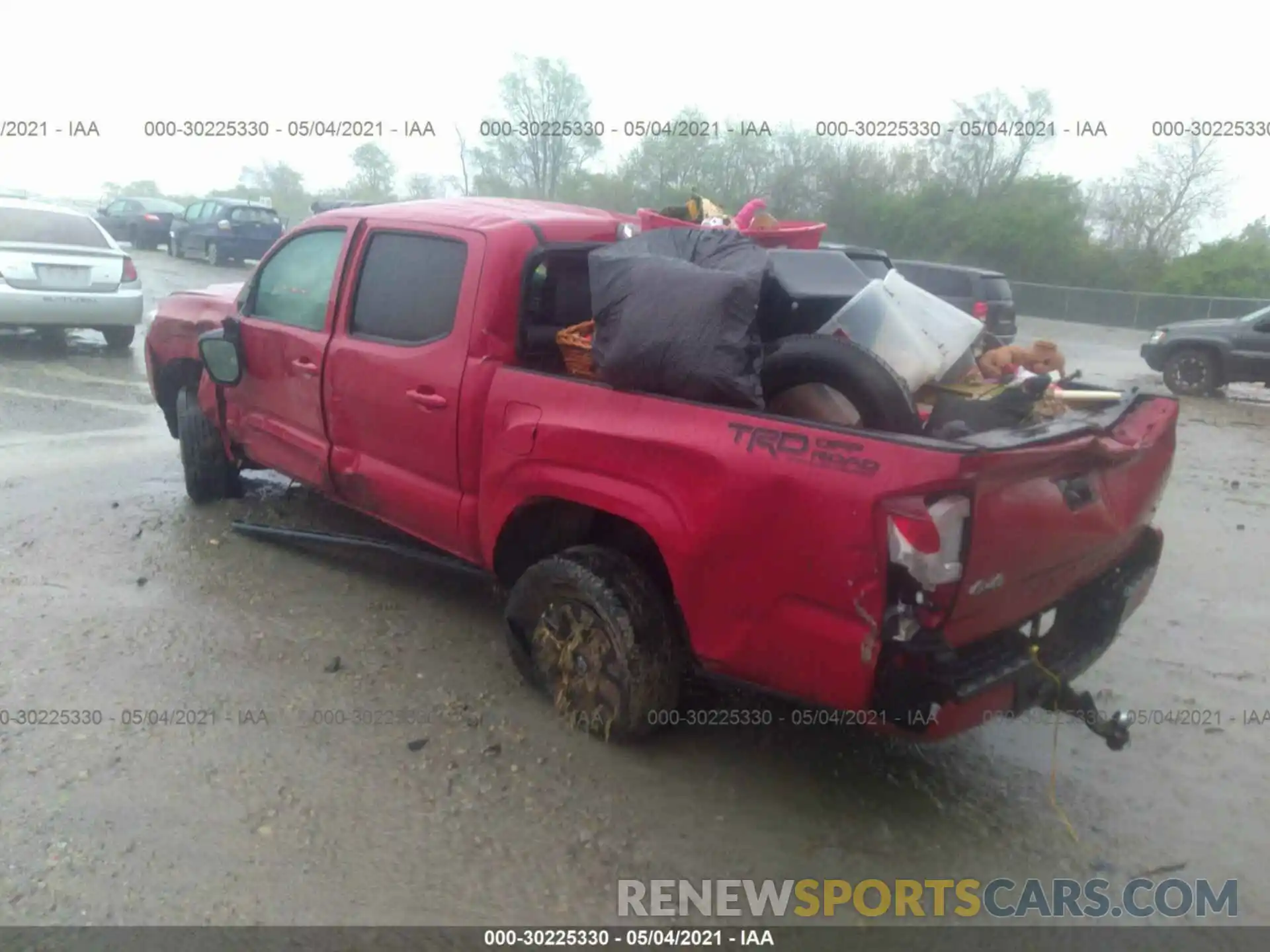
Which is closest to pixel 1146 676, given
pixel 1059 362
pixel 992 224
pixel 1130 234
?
pixel 1059 362

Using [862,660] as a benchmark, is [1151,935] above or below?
below

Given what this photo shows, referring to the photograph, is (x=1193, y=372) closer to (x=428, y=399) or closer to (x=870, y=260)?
(x=870, y=260)

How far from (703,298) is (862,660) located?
1.23 m

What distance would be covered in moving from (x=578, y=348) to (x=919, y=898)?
214 centimetres

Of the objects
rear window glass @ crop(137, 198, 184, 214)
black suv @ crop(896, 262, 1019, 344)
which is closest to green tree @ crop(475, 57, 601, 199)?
black suv @ crop(896, 262, 1019, 344)

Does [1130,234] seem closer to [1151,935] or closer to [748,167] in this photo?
[748,167]

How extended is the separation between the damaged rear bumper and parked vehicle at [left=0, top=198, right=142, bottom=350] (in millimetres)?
10492

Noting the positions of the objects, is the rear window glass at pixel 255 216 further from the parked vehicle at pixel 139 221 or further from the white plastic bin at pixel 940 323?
the white plastic bin at pixel 940 323

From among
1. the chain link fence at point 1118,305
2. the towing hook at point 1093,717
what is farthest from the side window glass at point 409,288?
the chain link fence at point 1118,305

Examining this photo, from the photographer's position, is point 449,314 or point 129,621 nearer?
point 449,314

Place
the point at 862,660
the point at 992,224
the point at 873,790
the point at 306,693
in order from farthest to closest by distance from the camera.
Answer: the point at 992,224, the point at 306,693, the point at 873,790, the point at 862,660

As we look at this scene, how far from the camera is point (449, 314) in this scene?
Result: 158 inches

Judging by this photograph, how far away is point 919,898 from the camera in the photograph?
293 cm

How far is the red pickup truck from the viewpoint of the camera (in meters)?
2.68
